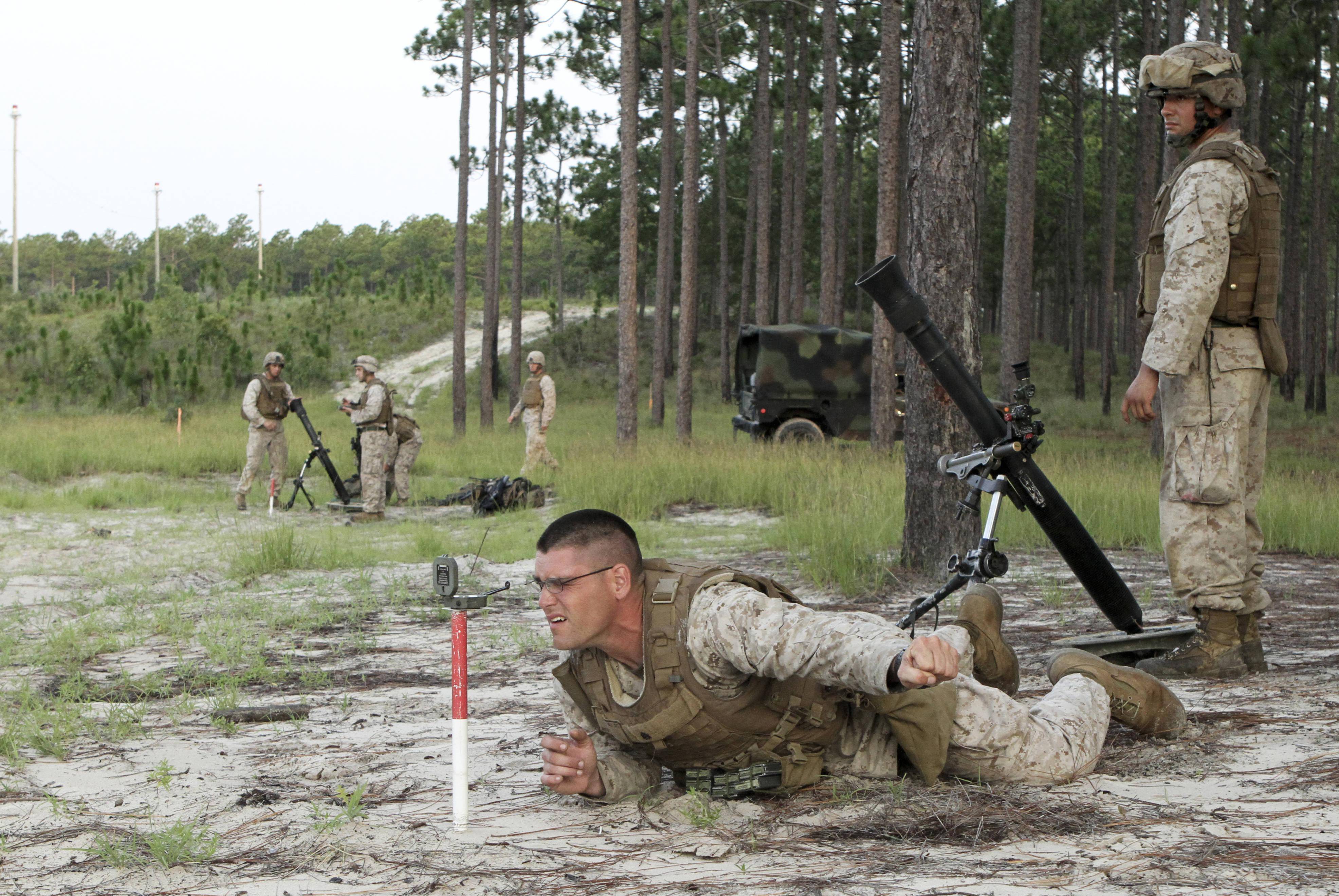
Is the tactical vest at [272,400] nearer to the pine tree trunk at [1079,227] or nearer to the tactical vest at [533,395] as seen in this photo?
the tactical vest at [533,395]

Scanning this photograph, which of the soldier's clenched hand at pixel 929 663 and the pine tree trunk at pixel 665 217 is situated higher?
the pine tree trunk at pixel 665 217

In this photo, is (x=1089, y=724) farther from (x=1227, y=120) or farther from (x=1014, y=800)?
(x=1227, y=120)

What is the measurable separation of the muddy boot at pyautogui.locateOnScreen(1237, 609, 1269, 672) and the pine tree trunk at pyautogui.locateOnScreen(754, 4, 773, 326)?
2102 centimetres

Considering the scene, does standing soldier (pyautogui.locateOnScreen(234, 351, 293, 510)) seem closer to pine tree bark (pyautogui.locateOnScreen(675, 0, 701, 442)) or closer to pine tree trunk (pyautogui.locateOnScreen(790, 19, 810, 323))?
pine tree bark (pyautogui.locateOnScreen(675, 0, 701, 442))

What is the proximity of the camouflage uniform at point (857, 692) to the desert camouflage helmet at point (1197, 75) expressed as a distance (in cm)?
235

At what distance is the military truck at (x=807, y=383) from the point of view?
20719 mm

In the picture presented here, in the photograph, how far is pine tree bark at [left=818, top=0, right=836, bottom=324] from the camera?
74.1 feet

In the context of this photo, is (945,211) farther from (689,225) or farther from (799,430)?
(689,225)

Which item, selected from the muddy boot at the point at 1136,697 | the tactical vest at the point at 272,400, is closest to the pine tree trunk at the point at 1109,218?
the tactical vest at the point at 272,400

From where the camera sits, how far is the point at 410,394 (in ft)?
120

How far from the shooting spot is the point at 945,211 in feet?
24.7

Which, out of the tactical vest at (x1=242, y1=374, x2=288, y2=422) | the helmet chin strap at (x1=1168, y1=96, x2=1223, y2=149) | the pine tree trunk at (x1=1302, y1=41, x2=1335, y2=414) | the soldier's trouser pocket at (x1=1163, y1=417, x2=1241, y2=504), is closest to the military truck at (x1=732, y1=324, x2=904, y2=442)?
the tactical vest at (x1=242, y1=374, x2=288, y2=422)

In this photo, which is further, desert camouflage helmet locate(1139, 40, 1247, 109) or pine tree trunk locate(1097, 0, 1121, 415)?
pine tree trunk locate(1097, 0, 1121, 415)

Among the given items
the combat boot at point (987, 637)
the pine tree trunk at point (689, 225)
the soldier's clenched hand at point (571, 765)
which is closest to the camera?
the soldier's clenched hand at point (571, 765)
